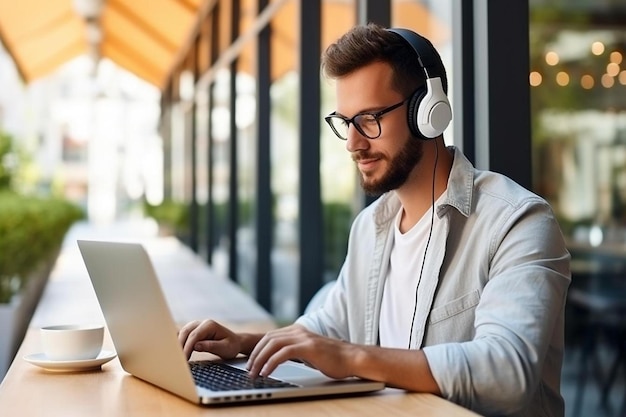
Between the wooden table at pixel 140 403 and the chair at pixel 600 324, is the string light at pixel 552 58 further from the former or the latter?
the wooden table at pixel 140 403

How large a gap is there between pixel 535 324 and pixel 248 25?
486 cm

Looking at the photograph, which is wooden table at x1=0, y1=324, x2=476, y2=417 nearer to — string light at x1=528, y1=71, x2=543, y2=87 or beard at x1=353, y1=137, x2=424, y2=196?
beard at x1=353, y1=137, x2=424, y2=196

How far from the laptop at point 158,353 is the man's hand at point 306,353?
1.1 inches

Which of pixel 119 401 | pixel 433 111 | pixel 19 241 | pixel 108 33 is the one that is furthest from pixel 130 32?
pixel 119 401

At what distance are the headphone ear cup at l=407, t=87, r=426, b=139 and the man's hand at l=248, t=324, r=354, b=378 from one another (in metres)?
0.54

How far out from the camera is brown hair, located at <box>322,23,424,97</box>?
1.84 m

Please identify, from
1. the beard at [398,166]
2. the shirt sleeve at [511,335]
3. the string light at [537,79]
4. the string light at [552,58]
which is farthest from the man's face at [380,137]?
the string light at [552,58]

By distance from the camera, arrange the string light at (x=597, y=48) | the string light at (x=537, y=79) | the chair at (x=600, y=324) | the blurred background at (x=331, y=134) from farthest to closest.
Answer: the string light at (x=597, y=48), the string light at (x=537, y=79), the chair at (x=600, y=324), the blurred background at (x=331, y=134)

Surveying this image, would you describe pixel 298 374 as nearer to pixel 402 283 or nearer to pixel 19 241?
pixel 402 283

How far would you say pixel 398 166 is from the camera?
1874 millimetres

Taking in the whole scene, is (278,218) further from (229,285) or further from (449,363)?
(449,363)

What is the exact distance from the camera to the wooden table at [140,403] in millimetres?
1353

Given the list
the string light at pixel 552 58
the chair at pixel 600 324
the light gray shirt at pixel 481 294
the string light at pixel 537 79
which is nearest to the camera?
the light gray shirt at pixel 481 294

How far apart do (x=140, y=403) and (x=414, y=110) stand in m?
0.81
